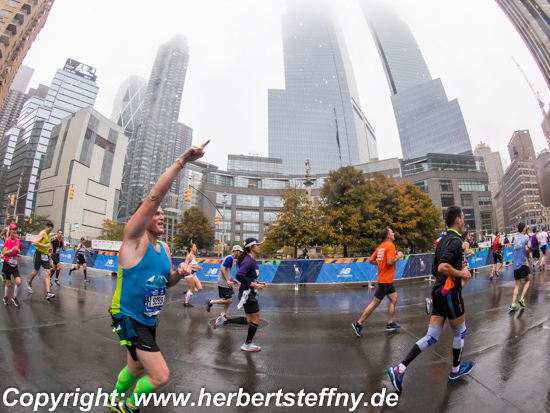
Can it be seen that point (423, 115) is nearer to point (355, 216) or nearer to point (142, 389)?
point (355, 216)

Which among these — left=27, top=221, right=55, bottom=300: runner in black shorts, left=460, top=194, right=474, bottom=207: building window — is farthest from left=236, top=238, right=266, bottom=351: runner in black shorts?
left=460, top=194, right=474, bottom=207: building window

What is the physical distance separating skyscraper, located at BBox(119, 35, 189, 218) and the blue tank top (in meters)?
157

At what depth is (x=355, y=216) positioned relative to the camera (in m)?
24.6

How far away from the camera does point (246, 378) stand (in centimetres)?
358

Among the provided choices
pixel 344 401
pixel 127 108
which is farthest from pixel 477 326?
pixel 127 108

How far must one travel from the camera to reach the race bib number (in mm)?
2385

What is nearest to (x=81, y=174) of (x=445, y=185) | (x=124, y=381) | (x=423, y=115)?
(x=124, y=381)

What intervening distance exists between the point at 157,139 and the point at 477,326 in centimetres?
17949

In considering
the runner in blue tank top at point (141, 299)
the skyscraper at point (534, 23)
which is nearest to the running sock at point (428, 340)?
the runner in blue tank top at point (141, 299)

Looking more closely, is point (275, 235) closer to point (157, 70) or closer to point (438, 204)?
point (438, 204)

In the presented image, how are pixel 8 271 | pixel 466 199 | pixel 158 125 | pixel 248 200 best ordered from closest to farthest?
pixel 8 271 → pixel 466 199 → pixel 248 200 → pixel 158 125

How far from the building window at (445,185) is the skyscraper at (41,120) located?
125 meters

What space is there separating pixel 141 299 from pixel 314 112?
14497cm

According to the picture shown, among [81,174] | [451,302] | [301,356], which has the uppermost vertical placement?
[81,174]
